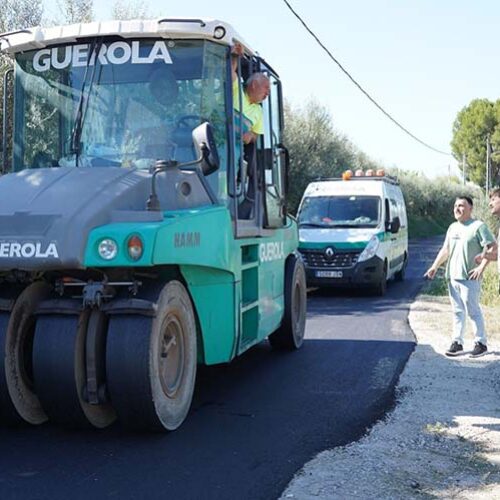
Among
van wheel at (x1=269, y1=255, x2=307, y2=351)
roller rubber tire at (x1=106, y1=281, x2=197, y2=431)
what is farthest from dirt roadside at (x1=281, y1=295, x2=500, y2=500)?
van wheel at (x1=269, y1=255, x2=307, y2=351)

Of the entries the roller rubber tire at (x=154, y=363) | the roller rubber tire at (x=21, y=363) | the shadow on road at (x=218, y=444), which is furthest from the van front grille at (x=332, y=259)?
the roller rubber tire at (x=21, y=363)

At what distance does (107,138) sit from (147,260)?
5.80 ft

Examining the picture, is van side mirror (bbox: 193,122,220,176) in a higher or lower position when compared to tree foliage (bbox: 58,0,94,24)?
lower

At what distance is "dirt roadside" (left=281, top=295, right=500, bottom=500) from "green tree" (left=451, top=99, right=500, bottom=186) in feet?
174

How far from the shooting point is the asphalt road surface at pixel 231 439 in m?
4.47

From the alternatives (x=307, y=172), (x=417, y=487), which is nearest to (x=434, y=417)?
(x=417, y=487)

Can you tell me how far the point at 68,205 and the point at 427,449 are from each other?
9.71 ft

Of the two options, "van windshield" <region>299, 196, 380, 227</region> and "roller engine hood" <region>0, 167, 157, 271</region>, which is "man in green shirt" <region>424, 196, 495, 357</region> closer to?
"roller engine hood" <region>0, 167, 157, 271</region>

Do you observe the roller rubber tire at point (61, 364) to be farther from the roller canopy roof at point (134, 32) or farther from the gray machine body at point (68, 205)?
the roller canopy roof at point (134, 32)

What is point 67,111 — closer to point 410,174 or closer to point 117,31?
point 117,31

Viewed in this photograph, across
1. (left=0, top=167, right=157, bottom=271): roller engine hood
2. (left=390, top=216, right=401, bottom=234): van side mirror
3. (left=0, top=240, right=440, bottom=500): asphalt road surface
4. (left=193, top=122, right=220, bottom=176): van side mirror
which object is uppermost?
(left=193, top=122, right=220, bottom=176): van side mirror

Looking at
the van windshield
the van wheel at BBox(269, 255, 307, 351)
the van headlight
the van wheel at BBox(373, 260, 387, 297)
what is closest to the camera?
the van wheel at BBox(269, 255, 307, 351)

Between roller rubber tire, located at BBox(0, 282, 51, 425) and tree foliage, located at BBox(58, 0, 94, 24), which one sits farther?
tree foliage, located at BBox(58, 0, 94, 24)

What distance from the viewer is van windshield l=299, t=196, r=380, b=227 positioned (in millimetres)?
15289
